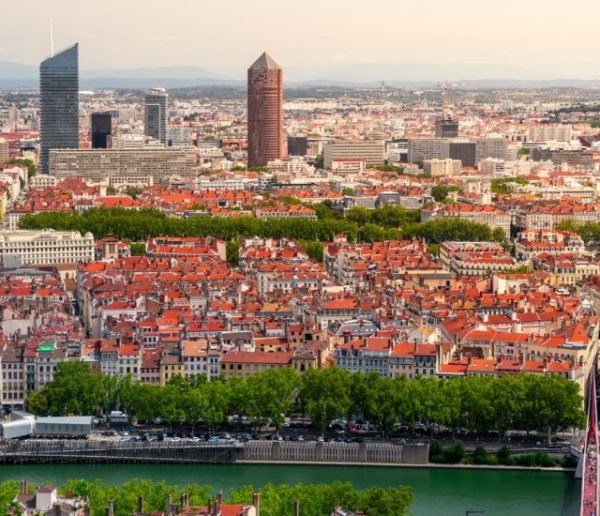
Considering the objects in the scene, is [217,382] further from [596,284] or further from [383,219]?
[383,219]

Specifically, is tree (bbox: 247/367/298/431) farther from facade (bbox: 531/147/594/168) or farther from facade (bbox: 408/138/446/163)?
facade (bbox: 408/138/446/163)

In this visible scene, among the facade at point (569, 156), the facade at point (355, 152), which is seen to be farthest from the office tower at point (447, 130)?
the facade at point (355, 152)

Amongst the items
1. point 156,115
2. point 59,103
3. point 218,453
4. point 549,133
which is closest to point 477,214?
point 59,103

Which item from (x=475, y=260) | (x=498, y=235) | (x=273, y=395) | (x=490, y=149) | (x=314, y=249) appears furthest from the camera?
(x=490, y=149)

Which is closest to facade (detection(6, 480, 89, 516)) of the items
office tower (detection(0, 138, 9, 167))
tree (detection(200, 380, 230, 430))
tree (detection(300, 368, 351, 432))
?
tree (detection(200, 380, 230, 430))

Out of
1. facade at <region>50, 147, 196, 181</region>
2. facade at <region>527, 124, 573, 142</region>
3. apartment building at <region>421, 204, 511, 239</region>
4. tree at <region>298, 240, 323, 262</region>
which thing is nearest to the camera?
tree at <region>298, 240, 323, 262</region>

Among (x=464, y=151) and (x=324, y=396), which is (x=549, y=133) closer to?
(x=464, y=151)
